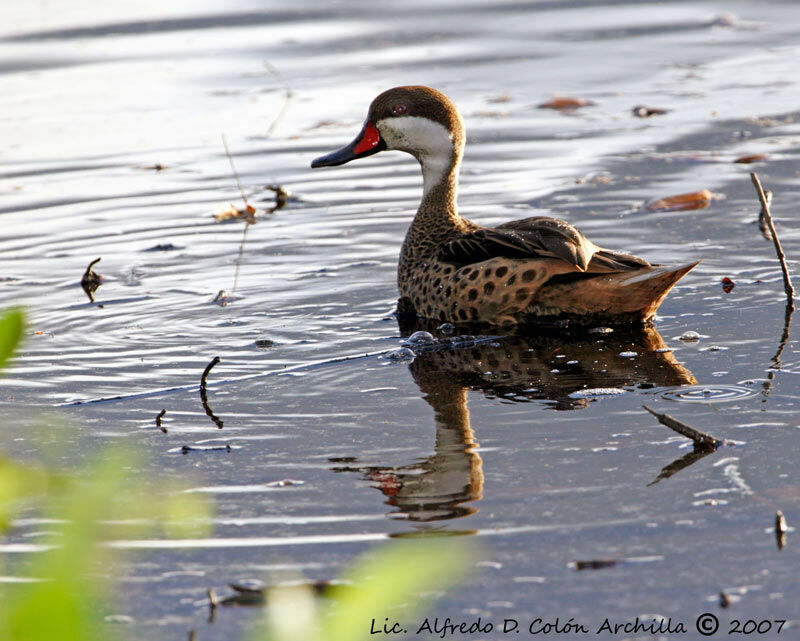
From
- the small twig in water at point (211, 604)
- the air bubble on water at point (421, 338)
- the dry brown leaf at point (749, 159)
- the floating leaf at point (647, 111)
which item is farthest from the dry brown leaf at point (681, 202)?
the small twig in water at point (211, 604)

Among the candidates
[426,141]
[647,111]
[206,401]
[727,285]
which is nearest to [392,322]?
[426,141]

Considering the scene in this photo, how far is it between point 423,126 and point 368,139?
1.36 feet

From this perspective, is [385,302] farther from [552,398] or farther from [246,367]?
[552,398]

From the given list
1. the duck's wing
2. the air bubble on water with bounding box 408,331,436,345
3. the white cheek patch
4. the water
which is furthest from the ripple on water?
the white cheek patch

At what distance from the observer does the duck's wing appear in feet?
18.1

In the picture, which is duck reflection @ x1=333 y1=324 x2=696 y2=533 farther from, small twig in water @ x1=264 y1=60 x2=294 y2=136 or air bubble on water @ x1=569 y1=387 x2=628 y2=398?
small twig in water @ x1=264 y1=60 x2=294 y2=136

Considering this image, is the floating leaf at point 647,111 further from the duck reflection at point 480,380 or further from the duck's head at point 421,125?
the duck reflection at point 480,380

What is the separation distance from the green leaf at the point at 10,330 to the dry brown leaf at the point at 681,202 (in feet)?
23.1

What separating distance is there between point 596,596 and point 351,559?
68 centimetres

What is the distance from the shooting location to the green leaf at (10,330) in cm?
92

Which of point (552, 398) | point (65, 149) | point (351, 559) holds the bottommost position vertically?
point (65, 149)

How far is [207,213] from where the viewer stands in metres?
8.27

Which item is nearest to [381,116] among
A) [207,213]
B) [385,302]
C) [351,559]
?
[385,302]

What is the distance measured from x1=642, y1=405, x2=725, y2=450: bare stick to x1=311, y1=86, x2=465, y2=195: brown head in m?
3.35
